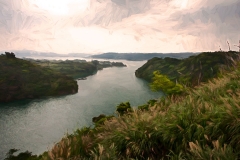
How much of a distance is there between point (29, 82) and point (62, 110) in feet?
66.6

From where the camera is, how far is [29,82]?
50156 mm

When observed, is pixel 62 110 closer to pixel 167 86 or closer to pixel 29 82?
pixel 29 82

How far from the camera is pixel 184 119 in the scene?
408 centimetres

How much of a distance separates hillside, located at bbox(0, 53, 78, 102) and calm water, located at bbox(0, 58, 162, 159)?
9.62 ft

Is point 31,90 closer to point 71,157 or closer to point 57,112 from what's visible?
point 57,112

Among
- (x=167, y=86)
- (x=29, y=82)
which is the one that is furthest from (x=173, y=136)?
(x=29, y=82)

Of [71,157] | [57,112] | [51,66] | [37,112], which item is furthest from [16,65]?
[71,157]

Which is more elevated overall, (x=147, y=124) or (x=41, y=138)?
(x=147, y=124)

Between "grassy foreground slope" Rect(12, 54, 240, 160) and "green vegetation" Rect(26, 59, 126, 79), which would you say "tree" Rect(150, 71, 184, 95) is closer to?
"grassy foreground slope" Rect(12, 54, 240, 160)

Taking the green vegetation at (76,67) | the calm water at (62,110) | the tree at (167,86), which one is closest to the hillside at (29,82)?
the green vegetation at (76,67)

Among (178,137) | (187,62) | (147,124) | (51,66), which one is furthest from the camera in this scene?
(51,66)

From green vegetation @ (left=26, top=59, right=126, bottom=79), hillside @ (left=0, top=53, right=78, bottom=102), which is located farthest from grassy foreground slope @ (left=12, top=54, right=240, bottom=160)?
green vegetation @ (left=26, top=59, right=126, bottom=79)

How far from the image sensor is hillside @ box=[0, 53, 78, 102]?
46.1 metres

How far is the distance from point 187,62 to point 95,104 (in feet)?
58.3
